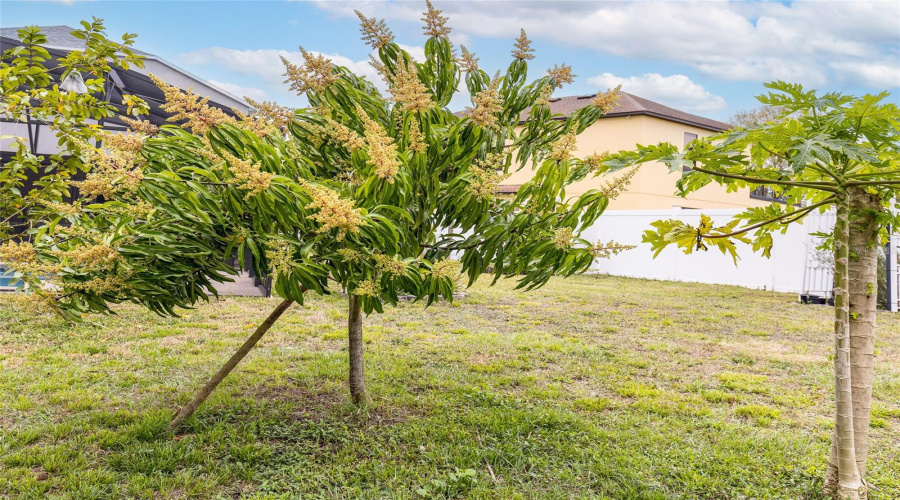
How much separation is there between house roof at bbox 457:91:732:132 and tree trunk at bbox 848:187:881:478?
615 inches

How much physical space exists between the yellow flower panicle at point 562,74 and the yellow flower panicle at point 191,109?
1.76 m

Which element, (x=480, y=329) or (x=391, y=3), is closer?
(x=391, y=3)

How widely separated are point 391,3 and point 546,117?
2.47m

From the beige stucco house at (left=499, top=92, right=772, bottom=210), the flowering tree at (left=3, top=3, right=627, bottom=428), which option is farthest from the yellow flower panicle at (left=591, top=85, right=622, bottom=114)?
the beige stucco house at (left=499, top=92, right=772, bottom=210)

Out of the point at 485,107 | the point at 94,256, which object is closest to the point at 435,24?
the point at 485,107

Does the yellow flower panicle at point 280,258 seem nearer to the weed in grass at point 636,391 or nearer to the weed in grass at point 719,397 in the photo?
the weed in grass at point 636,391

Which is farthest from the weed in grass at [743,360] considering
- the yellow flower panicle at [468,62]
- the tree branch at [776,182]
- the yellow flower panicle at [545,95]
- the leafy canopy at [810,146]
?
the yellow flower panicle at [468,62]

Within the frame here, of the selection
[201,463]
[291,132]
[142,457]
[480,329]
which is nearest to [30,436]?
[142,457]

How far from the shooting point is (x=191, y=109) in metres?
2.41

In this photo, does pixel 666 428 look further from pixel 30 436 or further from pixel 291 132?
pixel 30 436

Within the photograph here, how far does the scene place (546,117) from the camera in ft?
10.5

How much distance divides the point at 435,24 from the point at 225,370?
2.38 meters

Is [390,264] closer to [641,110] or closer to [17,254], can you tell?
[17,254]

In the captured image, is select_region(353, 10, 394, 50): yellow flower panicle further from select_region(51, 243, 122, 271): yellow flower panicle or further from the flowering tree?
select_region(51, 243, 122, 271): yellow flower panicle
